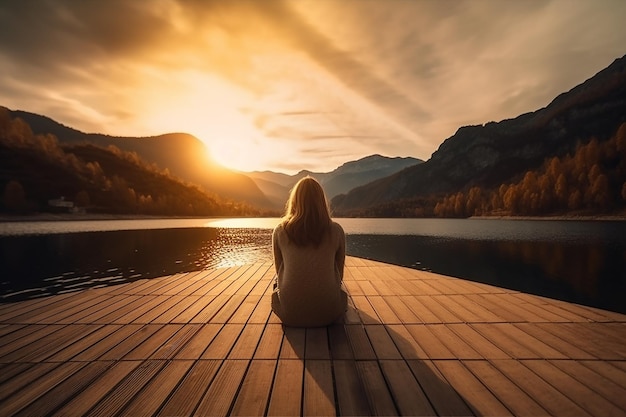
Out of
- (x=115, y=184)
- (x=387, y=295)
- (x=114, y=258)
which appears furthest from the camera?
(x=115, y=184)

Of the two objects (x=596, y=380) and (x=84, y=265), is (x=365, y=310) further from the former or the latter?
(x=84, y=265)

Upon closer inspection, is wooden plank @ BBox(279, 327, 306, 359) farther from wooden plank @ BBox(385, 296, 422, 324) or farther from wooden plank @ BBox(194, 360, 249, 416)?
wooden plank @ BBox(385, 296, 422, 324)

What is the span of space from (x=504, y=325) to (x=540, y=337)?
0.57 metres

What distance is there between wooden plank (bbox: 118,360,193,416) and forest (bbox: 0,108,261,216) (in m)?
149

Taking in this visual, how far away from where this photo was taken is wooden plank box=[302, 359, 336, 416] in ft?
9.60

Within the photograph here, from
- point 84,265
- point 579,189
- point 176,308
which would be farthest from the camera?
point 579,189

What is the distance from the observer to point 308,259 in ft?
14.5

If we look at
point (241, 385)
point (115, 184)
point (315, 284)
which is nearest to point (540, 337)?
point (315, 284)

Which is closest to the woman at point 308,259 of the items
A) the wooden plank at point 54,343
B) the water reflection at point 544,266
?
the wooden plank at point 54,343

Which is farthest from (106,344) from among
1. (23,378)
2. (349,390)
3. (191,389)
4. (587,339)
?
(587,339)

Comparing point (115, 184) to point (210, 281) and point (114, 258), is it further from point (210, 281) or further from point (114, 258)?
point (210, 281)

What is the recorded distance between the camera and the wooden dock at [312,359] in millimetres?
3029

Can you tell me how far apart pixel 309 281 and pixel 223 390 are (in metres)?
1.73

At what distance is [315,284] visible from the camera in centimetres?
446
